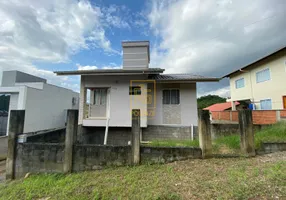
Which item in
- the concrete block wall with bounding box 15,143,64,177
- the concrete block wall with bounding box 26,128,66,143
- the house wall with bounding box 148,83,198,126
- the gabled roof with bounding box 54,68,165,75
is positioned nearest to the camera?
the concrete block wall with bounding box 15,143,64,177

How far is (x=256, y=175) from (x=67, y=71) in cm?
756

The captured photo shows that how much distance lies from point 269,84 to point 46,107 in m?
17.4

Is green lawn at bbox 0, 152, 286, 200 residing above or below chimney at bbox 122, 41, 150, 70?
below

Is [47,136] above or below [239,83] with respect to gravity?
below

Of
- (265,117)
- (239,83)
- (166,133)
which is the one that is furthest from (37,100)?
(239,83)

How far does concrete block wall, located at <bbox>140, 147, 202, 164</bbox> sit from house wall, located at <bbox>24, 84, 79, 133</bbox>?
918 cm

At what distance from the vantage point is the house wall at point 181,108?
7.18 m

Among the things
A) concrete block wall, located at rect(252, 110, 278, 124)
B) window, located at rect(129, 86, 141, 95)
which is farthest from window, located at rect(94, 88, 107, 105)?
concrete block wall, located at rect(252, 110, 278, 124)

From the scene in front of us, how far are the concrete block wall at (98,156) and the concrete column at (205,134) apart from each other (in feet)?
6.90

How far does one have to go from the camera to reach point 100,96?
750 cm

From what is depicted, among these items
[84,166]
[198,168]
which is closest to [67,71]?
[84,166]

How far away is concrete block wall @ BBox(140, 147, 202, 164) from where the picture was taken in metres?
3.78

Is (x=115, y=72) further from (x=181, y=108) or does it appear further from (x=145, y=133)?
(x=181, y=108)

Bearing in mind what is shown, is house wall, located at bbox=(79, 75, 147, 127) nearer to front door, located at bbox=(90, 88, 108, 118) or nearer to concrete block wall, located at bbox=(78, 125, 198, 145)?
front door, located at bbox=(90, 88, 108, 118)
